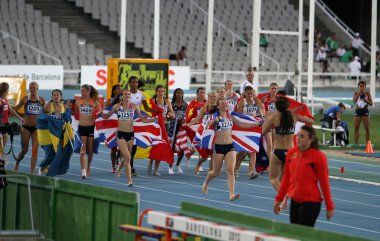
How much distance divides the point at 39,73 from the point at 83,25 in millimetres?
12421

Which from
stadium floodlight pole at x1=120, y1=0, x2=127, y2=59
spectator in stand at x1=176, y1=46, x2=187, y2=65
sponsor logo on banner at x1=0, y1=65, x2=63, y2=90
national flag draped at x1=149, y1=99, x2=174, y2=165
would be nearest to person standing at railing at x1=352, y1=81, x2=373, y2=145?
stadium floodlight pole at x1=120, y1=0, x2=127, y2=59

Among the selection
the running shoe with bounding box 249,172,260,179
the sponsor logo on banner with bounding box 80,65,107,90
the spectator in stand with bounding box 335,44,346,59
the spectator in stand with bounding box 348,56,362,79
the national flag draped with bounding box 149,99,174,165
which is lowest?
the running shoe with bounding box 249,172,260,179

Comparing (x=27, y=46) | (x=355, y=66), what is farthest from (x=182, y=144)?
(x=355, y=66)

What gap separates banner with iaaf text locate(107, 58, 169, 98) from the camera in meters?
29.0

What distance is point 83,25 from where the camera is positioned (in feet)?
189

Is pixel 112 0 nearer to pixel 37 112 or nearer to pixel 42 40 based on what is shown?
pixel 42 40

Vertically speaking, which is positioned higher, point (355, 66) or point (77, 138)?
point (355, 66)

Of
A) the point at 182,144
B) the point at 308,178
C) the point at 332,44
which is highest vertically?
the point at 332,44

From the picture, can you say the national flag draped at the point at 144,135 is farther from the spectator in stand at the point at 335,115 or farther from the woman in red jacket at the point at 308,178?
the woman in red jacket at the point at 308,178

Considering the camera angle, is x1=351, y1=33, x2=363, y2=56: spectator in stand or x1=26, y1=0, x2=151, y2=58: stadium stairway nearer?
x1=26, y1=0, x2=151, y2=58: stadium stairway

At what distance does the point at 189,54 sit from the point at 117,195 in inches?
1757

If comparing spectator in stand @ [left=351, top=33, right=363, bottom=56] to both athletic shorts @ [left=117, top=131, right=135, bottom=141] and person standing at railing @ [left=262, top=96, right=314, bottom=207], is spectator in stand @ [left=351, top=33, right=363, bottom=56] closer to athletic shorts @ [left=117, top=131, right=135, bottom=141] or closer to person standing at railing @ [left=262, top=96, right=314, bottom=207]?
athletic shorts @ [left=117, top=131, right=135, bottom=141]

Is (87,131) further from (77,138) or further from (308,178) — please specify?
(308,178)

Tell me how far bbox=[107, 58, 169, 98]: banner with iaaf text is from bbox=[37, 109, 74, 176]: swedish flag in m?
5.57
